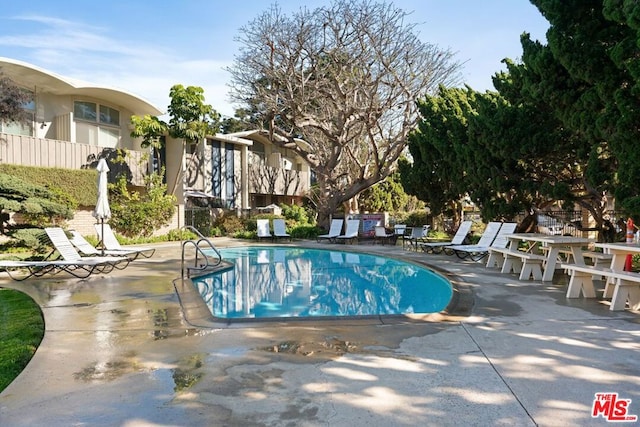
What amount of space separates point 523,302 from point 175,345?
199 inches

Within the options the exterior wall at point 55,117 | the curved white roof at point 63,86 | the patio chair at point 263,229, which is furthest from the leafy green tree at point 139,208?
the patio chair at point 263,229

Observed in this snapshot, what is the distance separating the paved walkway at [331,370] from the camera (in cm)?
313

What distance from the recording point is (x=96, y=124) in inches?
843

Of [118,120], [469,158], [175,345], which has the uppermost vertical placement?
[118,120]

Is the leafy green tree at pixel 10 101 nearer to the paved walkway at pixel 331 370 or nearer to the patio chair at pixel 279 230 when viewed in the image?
the paved walkway at pixel 331 370

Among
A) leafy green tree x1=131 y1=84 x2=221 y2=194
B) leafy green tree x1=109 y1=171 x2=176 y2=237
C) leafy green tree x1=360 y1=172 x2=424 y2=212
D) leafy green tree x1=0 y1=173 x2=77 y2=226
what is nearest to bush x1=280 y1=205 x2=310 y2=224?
leafy green tree x1=360 y1=172 x2=424 y2=212

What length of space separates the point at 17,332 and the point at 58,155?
584 inches

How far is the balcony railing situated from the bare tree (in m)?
6.04

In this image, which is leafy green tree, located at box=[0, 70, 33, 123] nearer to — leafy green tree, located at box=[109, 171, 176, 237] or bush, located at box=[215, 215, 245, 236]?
leafy green tree, located at box=[109, 171, 176, 237]

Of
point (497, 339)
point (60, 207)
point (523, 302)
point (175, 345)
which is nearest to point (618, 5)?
point (523, 302)

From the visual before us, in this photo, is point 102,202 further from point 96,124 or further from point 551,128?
point 551,128

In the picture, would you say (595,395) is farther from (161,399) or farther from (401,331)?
(161,399)

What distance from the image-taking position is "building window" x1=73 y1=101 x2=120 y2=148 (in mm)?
20703

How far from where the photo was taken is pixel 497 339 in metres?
4.88
